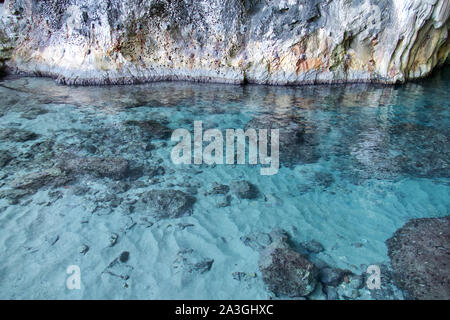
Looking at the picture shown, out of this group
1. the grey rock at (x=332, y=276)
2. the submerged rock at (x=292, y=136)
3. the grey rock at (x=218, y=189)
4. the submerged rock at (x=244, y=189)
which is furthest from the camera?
the submerged rock at (x=292, y=136)

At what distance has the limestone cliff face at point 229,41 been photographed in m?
14.4

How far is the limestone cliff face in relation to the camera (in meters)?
14.4

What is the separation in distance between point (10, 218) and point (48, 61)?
45.1 feet

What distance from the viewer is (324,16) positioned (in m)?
14.5

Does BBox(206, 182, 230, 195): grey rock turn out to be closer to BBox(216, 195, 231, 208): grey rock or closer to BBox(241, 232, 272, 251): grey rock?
BBox(216, 195, 231, 208): grey rock

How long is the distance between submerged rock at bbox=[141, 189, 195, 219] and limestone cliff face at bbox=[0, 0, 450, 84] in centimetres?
1110

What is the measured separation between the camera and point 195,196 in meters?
5.71

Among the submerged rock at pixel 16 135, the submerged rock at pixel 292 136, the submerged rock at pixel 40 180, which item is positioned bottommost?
the submerged rock at pixel 292 136

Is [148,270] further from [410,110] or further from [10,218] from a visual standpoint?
[410,110]

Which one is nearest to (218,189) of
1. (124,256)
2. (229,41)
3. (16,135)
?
(124,256)

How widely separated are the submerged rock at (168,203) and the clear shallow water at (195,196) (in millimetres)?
128

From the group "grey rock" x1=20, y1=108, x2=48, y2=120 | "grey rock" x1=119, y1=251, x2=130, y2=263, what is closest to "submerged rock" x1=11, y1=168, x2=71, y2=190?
"grey rock" x1=119, y1=251, x2=130, y2=263

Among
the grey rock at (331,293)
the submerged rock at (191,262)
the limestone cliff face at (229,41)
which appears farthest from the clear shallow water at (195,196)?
the limestone cliff face at (229,41)

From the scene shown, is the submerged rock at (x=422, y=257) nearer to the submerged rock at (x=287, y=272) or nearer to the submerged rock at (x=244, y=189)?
the submerged rock at (x=287, y=272)
